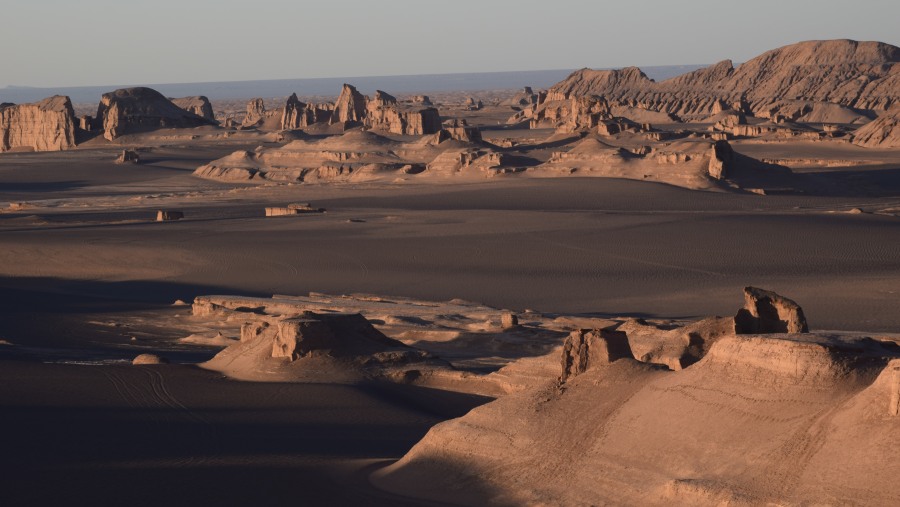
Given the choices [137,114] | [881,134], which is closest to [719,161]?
[881,134]

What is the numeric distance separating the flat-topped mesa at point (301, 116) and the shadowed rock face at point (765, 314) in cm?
10555

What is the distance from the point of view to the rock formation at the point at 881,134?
83.7m

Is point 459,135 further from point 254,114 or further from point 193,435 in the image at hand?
point 193,435

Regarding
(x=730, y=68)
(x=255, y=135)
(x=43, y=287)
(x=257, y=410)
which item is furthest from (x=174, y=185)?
(x=730, y=68)

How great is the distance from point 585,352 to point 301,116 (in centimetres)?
10654

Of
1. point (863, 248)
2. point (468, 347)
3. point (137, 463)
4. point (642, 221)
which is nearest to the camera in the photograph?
point (137, 463)

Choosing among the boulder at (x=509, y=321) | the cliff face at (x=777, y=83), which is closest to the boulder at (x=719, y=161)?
the boulder at (x=509, y=321)

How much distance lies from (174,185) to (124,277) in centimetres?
4151

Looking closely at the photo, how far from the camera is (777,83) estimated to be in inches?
5541

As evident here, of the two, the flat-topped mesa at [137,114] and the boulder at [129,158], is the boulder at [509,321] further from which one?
the flat-topped mesa at [137,114]

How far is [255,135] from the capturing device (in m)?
116

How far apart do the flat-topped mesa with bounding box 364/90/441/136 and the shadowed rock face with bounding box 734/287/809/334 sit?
85402mm

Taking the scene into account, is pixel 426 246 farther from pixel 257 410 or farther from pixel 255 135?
pixel 255 135

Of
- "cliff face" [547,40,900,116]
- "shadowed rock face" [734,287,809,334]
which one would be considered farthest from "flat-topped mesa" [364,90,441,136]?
"shadowed rock face" [734,287,809,334]
